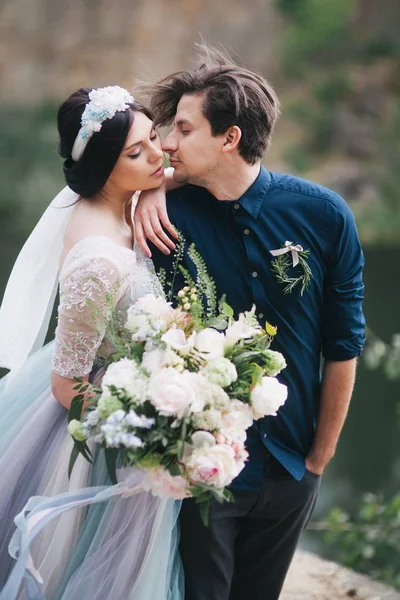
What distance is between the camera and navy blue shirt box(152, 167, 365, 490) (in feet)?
6.78

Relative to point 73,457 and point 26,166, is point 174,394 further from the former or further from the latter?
point 26,166

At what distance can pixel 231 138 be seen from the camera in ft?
6.72

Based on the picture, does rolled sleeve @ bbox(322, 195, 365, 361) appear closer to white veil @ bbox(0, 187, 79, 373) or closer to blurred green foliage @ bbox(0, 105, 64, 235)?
white veil @ bbox(0, 187, 79, 373)

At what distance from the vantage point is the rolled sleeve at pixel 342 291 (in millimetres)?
2080

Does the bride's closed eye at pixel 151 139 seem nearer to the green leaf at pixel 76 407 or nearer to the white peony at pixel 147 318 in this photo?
the white peony at pixel 147 318

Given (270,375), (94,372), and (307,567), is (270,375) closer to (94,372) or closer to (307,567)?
(94,372)

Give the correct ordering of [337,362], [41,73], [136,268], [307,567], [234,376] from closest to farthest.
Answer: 1. [234,376]
2. [136,268]
3. [337,362]
4. [307,567]
5. [41,73]

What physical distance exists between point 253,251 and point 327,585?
62.9 inches

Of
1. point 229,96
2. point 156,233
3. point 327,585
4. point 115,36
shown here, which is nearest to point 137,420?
point 156,233

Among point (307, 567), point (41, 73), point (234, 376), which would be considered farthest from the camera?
point (41, 73)

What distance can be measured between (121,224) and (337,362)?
58cm

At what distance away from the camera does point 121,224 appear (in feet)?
6.94

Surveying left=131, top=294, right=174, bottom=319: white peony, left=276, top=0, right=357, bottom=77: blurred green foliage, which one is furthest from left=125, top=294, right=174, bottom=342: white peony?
left=276, top=0, right=357, bottom=77: blurred green foliage

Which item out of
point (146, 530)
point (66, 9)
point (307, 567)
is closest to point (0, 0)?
point (66, 9)
